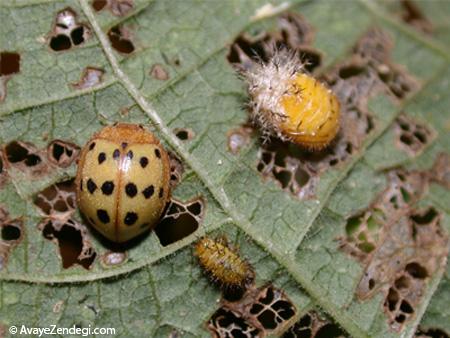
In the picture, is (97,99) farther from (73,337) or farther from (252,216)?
(73,337)

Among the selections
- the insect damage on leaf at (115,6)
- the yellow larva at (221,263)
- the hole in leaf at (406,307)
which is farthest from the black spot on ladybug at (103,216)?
the hole in leaf at (406,307)

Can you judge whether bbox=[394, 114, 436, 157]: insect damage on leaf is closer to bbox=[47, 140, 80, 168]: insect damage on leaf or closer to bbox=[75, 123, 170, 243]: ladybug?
bbox=[75, 123, 170, 243]: ladybug

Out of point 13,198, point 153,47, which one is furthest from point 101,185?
point 153,47

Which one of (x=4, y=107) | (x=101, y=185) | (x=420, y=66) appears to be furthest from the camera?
(x=420, y=66)

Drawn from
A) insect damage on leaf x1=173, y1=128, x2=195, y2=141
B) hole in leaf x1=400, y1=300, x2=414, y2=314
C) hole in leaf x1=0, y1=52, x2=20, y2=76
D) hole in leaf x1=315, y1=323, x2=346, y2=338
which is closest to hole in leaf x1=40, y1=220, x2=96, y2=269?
insect damage on leaf x1=173, y1=128, x2=195, y2=141

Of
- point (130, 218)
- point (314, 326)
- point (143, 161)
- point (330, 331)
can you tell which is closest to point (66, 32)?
point (143, 161)

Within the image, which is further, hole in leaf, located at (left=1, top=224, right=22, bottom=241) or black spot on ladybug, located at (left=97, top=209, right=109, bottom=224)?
hole in leaf, located at (left=1, top=224, right=22, bottom=241)
